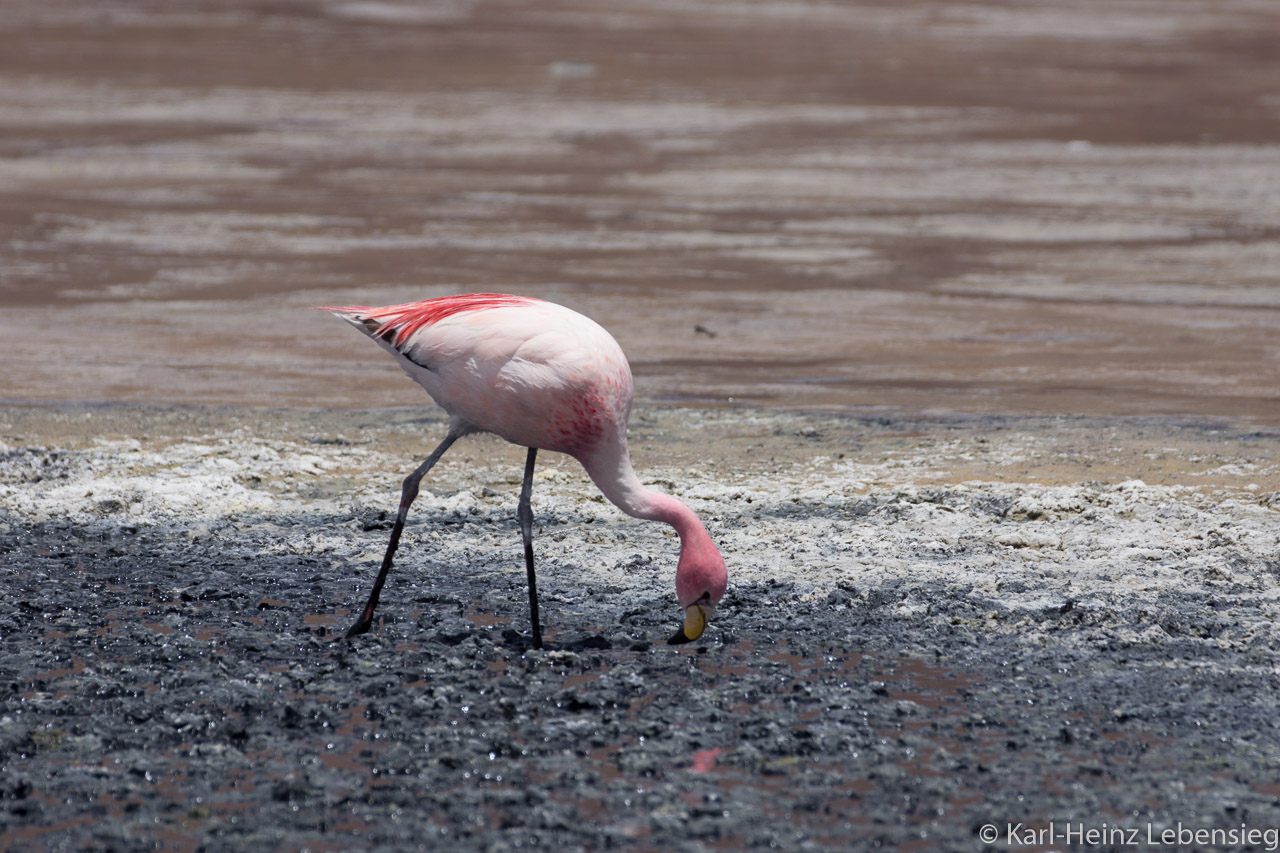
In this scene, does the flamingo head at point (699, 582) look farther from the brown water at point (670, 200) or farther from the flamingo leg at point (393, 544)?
the brown water at point (670, 200)

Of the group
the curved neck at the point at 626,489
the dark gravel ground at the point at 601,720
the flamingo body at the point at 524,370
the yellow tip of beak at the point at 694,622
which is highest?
the flamingo body at the point at 524,370

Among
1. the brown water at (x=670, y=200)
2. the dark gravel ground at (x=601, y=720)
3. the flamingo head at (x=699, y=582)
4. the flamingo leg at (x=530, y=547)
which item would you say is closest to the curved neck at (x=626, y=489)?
the flamingo head at (x=699, y=582)

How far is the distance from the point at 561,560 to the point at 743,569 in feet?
2.47

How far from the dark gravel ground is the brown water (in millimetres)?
3284

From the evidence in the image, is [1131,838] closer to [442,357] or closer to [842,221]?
[442,357]

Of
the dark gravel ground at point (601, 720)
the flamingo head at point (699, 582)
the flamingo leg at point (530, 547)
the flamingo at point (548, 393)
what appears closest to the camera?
the dark gravel ground at point (601, 720)

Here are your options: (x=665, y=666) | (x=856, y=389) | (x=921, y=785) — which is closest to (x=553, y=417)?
(x=665, y=666)

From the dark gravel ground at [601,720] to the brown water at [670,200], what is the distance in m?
3.28

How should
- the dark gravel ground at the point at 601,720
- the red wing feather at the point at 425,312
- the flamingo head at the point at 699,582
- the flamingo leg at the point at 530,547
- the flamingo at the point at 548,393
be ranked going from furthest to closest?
1. the red wing feather at the point at 425,312
2. the flamingo leg at the point at 530,547
3. the flamingo at the point at 548,393
4. the flamingo head at the point at 699,582
5. the dark gravel ground at the point at 601,720

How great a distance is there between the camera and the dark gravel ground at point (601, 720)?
399 centimetres

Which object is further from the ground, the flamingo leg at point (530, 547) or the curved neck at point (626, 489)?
the curved neck at point (626, 489)

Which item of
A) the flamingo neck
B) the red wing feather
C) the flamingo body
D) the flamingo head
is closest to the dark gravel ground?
the flamingo head

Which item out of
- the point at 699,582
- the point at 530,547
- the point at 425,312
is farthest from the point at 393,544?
the point at 699,582

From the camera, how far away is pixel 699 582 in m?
4.96
